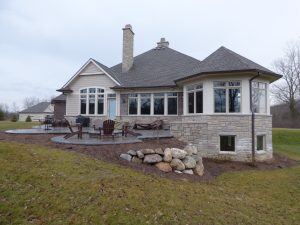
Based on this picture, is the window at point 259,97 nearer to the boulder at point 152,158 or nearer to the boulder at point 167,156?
the boulder at point 167,156

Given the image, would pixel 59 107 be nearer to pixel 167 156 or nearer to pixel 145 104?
pixel 145 104

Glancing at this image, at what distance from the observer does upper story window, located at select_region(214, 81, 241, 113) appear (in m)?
12.0

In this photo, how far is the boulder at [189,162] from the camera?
866 centimetres

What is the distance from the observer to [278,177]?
31.2 ft

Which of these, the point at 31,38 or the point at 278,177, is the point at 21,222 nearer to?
the point at 278,177

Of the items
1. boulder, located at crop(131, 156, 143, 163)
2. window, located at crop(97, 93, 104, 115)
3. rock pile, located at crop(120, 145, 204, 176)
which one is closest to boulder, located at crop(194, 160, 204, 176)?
rock pile, located at crop(120, 145, 204, 176)

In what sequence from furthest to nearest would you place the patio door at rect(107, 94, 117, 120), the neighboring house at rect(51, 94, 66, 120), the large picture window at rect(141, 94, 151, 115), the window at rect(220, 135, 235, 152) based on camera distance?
the neighboring house at rect(51, 94, 66, 120) → the patio door at rect(107, 94, 117, 120) → the large picture window at rect(141, 94, 151, 115) → the window at rect(220, 135, 235, 152)

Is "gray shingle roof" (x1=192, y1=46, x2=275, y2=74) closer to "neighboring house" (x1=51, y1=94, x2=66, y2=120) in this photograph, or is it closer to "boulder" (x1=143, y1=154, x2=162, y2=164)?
"boulder" (x1=143, y1=154, x2=162, y2=164)

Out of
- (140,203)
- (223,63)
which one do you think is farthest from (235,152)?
(140,203)

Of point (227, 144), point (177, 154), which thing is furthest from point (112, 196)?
point (227, 144)

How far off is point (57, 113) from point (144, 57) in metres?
9.89

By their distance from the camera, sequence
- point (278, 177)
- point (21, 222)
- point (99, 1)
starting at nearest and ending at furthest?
point (21, 222) < point (278, 177) < point (99, 1)

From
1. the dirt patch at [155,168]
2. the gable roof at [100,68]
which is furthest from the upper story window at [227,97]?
the gable roof at [100,68]

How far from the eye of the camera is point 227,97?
12039 mm
